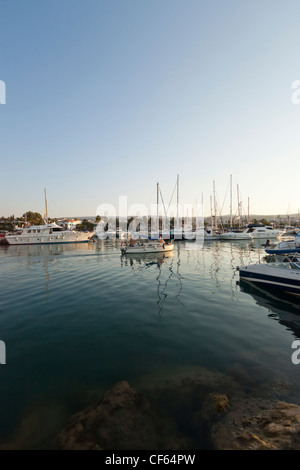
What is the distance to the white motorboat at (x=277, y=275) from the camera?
1348cm

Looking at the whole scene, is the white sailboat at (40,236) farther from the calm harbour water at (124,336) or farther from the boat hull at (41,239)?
the calm harbour water at (124,336)

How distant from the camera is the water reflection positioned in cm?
1005

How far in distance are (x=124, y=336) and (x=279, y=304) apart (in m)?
9.72

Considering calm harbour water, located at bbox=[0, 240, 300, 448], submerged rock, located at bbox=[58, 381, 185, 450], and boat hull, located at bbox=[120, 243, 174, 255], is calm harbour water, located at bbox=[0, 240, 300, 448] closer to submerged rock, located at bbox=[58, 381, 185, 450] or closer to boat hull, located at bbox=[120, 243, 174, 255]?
submerged rock, located at bbox=[58, 381, 185, 450]

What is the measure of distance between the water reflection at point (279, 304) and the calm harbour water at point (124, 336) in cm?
6

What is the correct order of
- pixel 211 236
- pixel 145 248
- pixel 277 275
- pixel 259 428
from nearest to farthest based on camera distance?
pixel 259 428 → pixel 277 275 → pixel 145 248 → pixel 211 236

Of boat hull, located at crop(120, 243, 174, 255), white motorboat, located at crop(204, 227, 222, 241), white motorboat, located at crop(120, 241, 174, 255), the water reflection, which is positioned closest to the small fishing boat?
boat hull, located at crop(120, 243, 174, 255)

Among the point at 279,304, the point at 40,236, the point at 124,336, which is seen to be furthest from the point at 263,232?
the point at 40,236

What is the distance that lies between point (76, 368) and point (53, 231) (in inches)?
2676

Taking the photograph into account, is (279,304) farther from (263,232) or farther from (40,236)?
(40,236)

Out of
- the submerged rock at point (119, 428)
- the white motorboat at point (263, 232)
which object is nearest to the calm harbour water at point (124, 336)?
the submerged rock at point (119, 428)

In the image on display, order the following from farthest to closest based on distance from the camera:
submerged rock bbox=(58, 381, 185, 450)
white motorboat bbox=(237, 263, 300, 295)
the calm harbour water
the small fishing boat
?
the small fishing boat, white motorboat bbox=(237, 263, 300, 295), the calm harbour water, submerged rock bbox=(58, 381, 185, 450)

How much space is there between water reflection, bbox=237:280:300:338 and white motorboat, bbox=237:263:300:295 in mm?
499

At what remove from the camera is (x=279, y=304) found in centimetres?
1244
